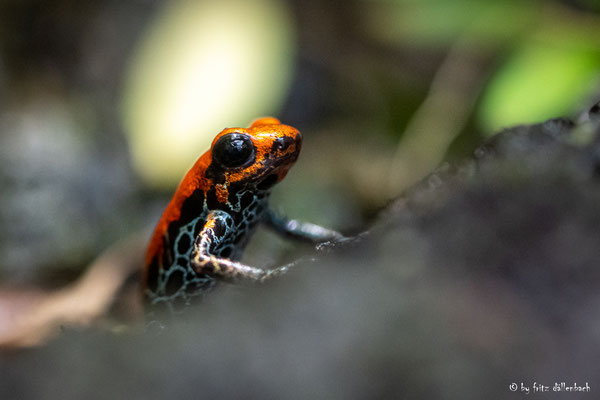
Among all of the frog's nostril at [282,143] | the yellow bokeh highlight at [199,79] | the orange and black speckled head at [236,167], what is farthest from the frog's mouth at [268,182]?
the yellow bokeh highlight at [199,79]

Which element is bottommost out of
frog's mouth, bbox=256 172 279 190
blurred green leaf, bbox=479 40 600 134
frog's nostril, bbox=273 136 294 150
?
frog's mouth, bbox=256 172 279 190

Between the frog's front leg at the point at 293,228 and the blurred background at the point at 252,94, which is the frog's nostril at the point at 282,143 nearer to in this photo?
the frog's front leg at the point at 293,228

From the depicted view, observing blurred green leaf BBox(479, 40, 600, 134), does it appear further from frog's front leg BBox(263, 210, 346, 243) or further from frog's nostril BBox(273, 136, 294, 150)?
frog's nostril BBox(273, 136, 294, 150)

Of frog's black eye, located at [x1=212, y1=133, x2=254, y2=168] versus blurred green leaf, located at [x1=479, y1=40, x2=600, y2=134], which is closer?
frog's black eye, located at [x1=212, y1=133, x2=254, y2=168]

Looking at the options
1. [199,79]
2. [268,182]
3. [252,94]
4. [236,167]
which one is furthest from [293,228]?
[199,79]

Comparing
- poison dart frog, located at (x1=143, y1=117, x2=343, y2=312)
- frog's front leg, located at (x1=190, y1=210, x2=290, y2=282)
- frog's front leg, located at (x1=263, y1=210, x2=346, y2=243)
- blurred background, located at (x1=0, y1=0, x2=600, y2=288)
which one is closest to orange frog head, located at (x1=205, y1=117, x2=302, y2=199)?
poison dart frog, located at (x1=143, y1=117, x2=343, y2=312)

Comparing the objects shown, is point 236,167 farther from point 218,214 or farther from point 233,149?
point 218,214
